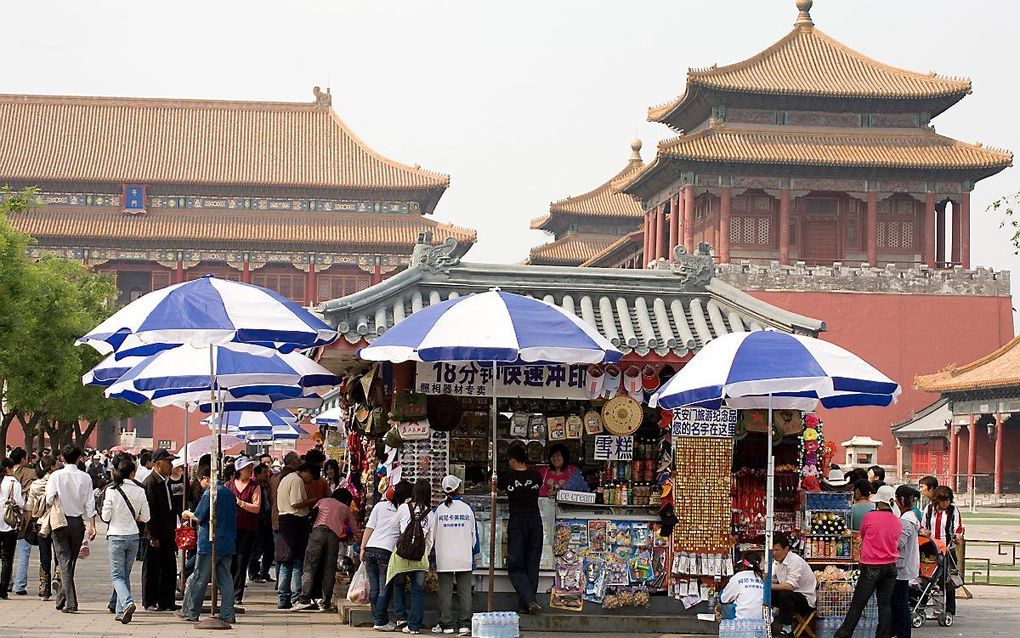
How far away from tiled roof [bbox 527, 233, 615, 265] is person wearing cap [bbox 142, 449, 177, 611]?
47.2 metres

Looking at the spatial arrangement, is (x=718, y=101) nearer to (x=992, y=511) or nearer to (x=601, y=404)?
(x=992, y=511)

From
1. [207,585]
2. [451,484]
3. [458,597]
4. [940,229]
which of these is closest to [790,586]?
[458,597]

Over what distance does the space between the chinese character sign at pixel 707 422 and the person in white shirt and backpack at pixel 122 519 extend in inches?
173

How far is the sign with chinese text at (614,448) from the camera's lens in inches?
536

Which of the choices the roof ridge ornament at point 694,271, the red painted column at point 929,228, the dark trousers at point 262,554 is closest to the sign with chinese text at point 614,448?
the roof ridge ornament at point 694,271

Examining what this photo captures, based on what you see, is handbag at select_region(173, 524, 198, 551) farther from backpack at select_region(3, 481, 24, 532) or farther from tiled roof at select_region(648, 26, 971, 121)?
tiled roof at select_region(648, 26, 971, 121)

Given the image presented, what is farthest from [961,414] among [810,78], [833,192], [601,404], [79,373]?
[601,404]

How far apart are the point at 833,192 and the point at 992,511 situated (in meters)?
10.8

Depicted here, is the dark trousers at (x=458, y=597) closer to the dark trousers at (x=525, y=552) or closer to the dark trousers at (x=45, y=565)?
the dark trousers at (x=525, y=552)

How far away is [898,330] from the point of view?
43500mm

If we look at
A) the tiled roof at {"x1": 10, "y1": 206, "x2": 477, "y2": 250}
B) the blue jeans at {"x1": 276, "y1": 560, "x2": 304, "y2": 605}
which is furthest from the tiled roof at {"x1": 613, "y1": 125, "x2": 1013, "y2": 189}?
the blue jeans at {"x1": 276, "y1": 560, "x2": 304, "y2": 605}

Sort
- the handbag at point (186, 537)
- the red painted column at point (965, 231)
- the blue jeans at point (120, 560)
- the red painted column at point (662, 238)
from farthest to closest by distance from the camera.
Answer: the red painted column at point (662, 238), the red painted column at point (965, 231), the handbag at point (186, 537), the blue jeans at point (120, 560)

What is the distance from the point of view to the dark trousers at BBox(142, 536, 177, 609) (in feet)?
45.0

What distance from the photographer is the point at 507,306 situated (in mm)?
12281
